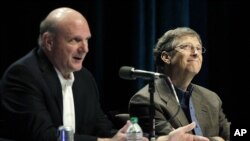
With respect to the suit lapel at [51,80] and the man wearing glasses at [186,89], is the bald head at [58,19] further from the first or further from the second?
the man wearing glasses at [186,89]

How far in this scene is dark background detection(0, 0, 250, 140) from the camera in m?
4.14

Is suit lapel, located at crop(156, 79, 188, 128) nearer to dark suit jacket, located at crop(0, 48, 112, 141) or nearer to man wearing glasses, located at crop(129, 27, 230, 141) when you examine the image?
man wearing glasses, located at crop(129, 27, 230, 141)

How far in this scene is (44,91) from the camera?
2.86 m

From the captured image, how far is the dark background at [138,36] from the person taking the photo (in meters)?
4.14

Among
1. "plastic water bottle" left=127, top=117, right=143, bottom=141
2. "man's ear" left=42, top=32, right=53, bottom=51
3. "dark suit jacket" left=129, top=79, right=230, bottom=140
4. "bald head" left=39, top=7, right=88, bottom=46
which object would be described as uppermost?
"bald head" left=39, top=7, right=88, bottom=46

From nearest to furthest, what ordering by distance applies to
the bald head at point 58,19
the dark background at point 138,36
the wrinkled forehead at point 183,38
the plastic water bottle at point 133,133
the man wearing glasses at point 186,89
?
the plastic water bottle at point 133,133
the bald head at point 58,19
the man wearing glasses at point 186,89
the wrinkled forehead at point 183,38
the dark background at point 138,36

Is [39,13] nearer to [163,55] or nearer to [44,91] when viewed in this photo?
[163,55]

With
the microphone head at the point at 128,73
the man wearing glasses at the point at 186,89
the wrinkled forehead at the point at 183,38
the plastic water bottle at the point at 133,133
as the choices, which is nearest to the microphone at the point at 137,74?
the microphone head at the point at 128,73

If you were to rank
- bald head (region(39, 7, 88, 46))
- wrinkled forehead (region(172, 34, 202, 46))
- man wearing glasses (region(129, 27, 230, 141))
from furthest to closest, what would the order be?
wrinkled forehead (region(172, 34, 202, 46)) → man wearing glasses (region(129, 27, 230, 141)) → bald head (region(39, 7, 88, 46))

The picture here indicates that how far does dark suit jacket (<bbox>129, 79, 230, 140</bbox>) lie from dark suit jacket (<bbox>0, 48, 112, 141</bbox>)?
0.37 m

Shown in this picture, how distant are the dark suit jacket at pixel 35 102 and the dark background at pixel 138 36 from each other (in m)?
1.14

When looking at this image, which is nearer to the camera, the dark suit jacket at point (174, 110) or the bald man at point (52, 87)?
the bald man at point (52, 87)

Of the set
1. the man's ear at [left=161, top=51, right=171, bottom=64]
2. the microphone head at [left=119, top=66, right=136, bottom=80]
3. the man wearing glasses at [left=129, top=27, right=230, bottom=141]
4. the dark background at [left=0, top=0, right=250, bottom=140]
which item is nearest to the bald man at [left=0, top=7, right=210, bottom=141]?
the microphone head at [left=119, top=66, right=136, bottom=80]

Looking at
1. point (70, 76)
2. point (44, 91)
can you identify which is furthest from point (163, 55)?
point (44, 91)
